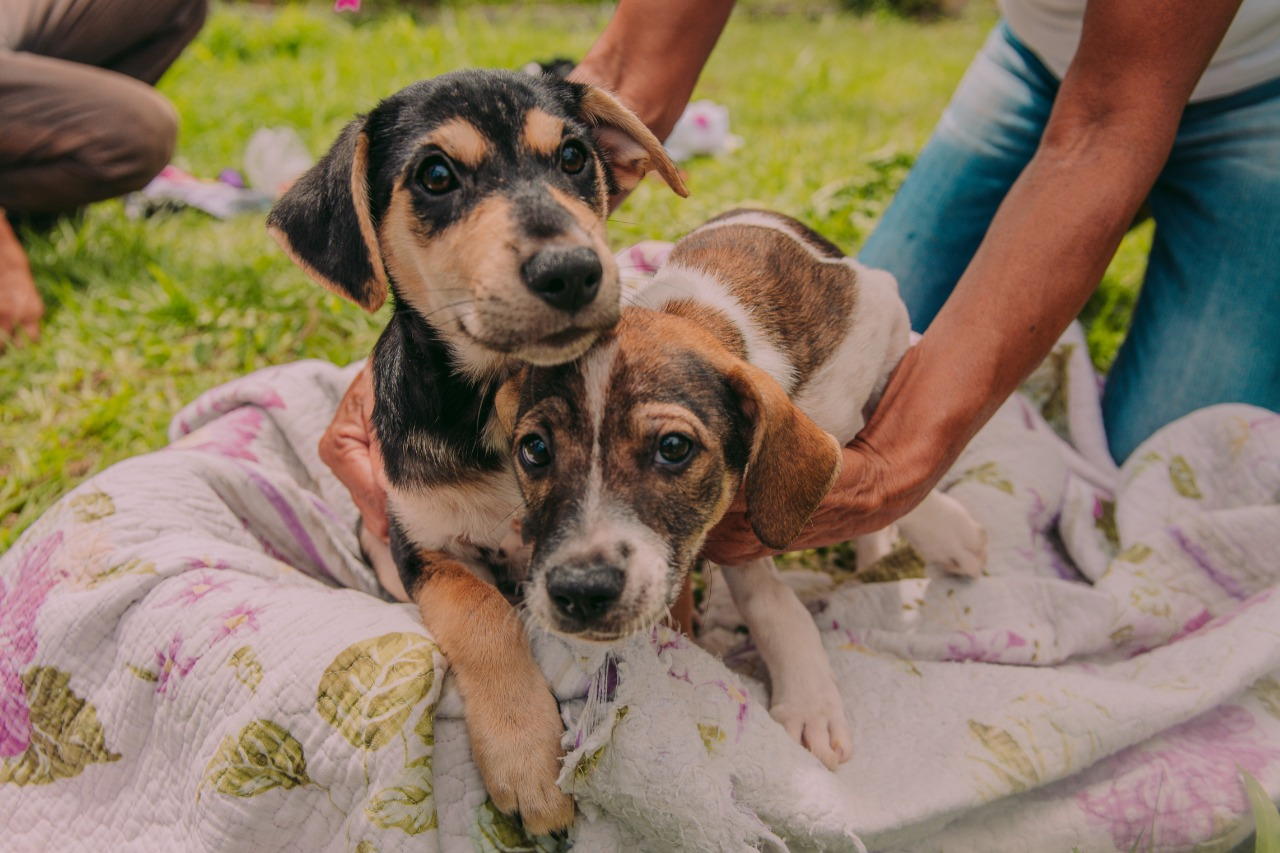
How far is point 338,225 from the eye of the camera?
2.46 m

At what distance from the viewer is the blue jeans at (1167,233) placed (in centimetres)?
365

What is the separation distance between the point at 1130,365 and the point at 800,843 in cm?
262

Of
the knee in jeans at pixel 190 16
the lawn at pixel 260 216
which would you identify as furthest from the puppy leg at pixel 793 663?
the knee in jeans at pixel 190 16

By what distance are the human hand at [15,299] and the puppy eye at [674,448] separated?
4039 millimetres

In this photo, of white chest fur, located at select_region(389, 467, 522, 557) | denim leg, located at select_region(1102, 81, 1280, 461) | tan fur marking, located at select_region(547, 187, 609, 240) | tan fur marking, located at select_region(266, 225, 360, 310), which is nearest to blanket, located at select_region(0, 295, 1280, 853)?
white chest fur, located at select_region(389, 467, 522, 557)

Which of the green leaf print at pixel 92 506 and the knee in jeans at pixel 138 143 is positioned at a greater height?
the green leaf print at pixel 92 506

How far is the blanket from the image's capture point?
2264mm

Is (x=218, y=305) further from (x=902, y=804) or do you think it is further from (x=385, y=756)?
(x=902, y=804)

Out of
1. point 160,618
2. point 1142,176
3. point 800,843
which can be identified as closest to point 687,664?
point 800,843

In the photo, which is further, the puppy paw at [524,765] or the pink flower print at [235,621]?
the pink flower print at [235,621]

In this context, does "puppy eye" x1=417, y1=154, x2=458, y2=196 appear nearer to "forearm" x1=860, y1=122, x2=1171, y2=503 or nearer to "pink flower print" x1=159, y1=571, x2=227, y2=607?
"pink flower print" x1=159, y1=571, x2=227, y2=607

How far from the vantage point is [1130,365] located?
13.2 ft

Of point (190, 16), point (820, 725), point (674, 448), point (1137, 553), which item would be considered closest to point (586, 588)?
point (674, 448)

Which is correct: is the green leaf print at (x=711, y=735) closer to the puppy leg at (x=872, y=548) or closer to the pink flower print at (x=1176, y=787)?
the pink flower print at (x=1176, y=787)
